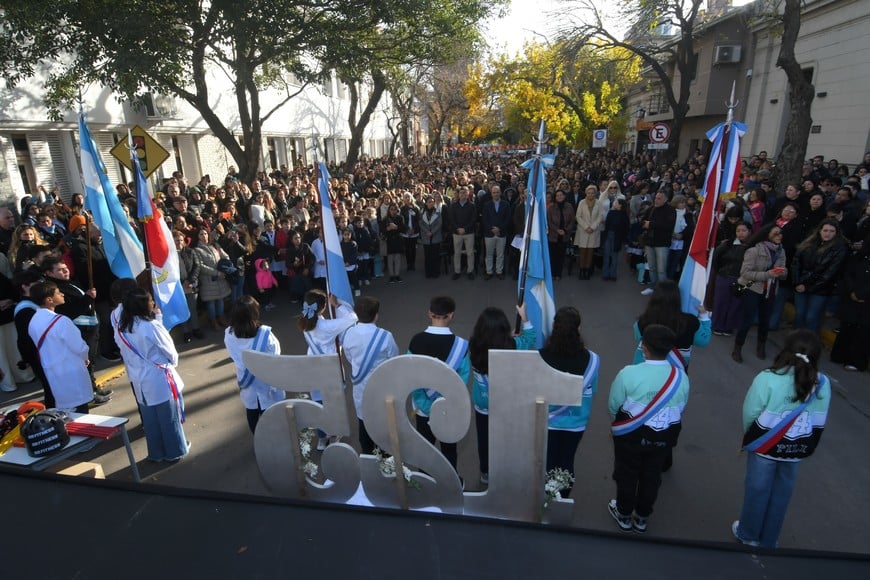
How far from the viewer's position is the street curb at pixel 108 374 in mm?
6098

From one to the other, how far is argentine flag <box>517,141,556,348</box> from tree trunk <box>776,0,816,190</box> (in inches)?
Result: 313

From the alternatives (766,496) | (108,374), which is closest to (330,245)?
(766,496)

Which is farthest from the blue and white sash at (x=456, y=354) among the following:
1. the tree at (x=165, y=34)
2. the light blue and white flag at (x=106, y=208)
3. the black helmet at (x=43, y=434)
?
the tree at (x=165, y=34)

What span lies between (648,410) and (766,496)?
1018 mm


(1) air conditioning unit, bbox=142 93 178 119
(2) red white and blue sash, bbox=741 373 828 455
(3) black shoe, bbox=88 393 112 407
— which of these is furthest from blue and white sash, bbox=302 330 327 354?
(1) air conditioning unit, bbox=142 93 178 119

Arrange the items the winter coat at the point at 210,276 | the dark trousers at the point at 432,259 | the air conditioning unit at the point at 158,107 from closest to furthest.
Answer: the winter coat at the point at 210,276, the dark trousers at the point at 432,259, the air conditioning unit at the point at 158,107

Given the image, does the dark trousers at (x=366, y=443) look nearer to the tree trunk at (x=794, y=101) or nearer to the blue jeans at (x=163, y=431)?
the blue jeans at (x=163, y=431)

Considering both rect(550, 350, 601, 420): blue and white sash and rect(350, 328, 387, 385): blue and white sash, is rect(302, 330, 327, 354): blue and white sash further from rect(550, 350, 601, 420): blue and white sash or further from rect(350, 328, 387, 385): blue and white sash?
rect(550, 350, 601, 420): blue and white sash

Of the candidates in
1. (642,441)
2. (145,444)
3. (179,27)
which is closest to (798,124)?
(642,441)

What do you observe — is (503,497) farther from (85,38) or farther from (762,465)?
(85,38)

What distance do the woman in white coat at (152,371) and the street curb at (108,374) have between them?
85.2 inches

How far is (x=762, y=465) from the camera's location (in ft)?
10.5

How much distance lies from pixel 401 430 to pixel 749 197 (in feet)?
27.2

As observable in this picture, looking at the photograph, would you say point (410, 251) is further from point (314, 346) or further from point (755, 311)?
point (314, 346)
